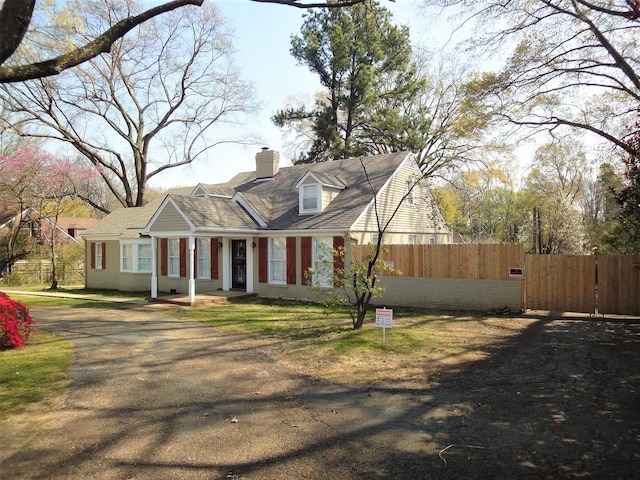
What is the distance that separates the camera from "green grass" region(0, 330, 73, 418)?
632 centimetres

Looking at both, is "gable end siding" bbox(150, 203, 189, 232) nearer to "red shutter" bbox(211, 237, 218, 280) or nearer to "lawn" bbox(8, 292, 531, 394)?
"red shutter" bbox(211, 237, 218, 280)

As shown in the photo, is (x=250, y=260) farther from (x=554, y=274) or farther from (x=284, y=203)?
(x=554, y=274)

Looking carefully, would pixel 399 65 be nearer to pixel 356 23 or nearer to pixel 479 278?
pixel 356 23

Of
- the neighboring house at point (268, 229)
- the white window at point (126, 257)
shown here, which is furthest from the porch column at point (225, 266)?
the white window at point (126, 257)

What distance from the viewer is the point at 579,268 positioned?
12914mm

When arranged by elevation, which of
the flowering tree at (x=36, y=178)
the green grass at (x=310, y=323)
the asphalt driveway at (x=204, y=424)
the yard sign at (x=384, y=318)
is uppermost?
the flowering tree at (x=36, y=178)

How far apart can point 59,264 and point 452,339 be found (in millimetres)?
27307

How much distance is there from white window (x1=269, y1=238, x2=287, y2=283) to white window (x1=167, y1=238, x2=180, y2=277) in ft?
15.8

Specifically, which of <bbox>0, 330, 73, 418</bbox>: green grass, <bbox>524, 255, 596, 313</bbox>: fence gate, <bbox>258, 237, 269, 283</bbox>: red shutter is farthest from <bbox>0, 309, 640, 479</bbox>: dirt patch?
<bbox>258, 237, 269, 283</bbox>: red shutter

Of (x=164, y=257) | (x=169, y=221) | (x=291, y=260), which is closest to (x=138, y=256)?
(x=164, y=257)

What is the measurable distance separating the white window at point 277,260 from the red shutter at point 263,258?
0.16 metres

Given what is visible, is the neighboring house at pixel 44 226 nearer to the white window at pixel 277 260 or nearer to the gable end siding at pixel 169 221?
the gable end siding at pixel 169 221

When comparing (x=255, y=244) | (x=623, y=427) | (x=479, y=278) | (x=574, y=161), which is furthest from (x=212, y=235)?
(x=574, y=161)

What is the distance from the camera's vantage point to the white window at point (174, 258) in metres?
20.1
